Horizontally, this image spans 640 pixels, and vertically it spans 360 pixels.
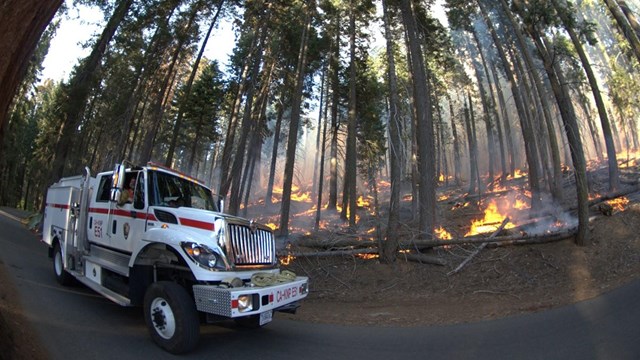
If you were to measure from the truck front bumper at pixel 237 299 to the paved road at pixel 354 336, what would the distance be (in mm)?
805

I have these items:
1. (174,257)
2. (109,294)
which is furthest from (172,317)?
(109,294)

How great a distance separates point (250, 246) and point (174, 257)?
1.12 m

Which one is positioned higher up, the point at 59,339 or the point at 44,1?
the point at 44,1

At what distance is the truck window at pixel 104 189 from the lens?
7326 millimetres

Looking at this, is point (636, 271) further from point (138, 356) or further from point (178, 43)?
point (178, 43)

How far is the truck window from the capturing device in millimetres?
7326

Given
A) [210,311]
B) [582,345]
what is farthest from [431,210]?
[210,311]

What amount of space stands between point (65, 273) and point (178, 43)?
15.9 m

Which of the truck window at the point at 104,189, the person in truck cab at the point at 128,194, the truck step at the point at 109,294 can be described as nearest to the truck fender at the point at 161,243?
the truck step at the point at 109,294

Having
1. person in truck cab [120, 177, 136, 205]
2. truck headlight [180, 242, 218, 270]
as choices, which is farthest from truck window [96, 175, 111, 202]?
truck headlight [180, 242, 218, 270]

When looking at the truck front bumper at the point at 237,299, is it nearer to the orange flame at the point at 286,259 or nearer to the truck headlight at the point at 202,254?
the truck headlight at the point at 202,254

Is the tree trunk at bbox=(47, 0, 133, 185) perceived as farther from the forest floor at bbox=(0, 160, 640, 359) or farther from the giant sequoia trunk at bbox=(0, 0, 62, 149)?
the giant sequoia trunk at bbox=(0, 0, 62, 149)

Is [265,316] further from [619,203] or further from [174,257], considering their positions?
[619,203]

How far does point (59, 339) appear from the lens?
5.14 m
